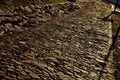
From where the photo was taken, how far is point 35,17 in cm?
1362

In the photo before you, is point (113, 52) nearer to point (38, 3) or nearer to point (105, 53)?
point (105, 53)

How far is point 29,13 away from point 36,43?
412cm

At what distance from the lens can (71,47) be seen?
10.3 m

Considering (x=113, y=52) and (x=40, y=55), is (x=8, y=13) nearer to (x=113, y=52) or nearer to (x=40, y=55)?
(x=40, y=55)

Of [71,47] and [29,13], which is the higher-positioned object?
[29,13]

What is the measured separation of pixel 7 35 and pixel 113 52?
5.33m

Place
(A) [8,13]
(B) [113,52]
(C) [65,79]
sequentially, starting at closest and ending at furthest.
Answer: (C) [65,79] < (B) [113,52] < (A) [8,13]

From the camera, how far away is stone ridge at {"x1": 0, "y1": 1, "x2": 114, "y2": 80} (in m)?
7.91

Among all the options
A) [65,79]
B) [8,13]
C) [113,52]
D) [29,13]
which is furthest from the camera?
[29,13]

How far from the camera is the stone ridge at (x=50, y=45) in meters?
7.91

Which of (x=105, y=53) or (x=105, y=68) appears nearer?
(x=105, y=68)

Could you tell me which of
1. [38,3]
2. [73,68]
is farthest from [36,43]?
[38,3]

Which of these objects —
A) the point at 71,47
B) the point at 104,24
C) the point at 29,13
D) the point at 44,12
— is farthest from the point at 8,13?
the point at 104,24

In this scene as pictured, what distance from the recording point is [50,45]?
33.1ft
